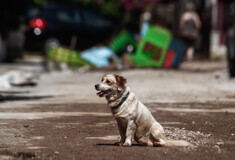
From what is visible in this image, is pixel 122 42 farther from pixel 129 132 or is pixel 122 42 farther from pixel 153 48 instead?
pixel 129 132

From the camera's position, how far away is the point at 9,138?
7145 millimetres

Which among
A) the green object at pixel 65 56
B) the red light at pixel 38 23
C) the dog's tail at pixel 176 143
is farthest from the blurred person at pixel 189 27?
A: the dog's tail at pixel 176 143

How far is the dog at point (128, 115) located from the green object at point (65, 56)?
1770 centimetres

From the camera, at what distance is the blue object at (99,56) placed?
83.9ft

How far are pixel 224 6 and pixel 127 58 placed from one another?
8.77 m

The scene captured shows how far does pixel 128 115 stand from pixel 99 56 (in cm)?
1962

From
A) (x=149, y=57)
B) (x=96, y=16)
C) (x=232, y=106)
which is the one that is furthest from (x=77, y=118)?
(x=96, y=16)

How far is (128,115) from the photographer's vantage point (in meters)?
6.68

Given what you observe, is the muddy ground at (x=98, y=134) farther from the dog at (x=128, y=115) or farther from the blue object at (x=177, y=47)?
the blue object at (x=177, y=47)

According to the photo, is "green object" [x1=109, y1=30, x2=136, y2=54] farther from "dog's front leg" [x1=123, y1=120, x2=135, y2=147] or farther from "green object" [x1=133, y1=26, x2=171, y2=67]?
"dog's front leg" [x1=123, y1=120, x2=135, y2=147]

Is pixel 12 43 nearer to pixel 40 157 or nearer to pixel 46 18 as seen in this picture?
pixel 46 18

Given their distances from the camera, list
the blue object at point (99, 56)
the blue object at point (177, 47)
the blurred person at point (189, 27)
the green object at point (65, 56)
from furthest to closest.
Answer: the blurred person at point (189, 27) < the blue object at point (99, 56) < the green object at point (65, 56) < the blue object at point (177, 47)

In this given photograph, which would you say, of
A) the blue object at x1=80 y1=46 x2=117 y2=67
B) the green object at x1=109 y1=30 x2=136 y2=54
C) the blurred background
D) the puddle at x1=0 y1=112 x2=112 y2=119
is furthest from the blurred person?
the puddle at x1=0 y1=112 x2=112 y2=119

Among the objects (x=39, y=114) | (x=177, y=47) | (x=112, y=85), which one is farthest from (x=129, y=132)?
(x=177, y=47)
